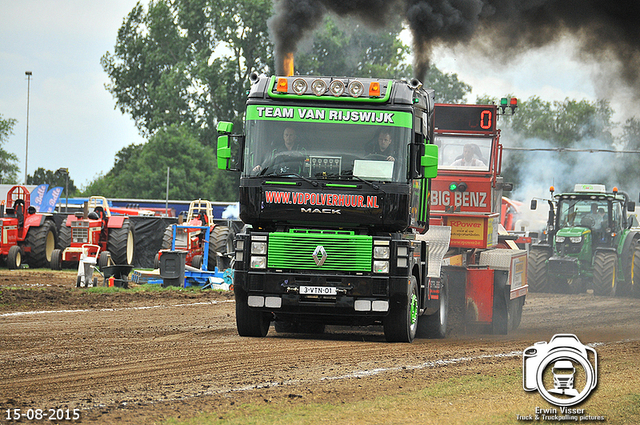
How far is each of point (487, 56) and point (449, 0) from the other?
2058 mm

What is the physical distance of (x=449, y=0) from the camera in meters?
15.6

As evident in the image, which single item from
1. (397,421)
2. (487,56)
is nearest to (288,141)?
(397,421)

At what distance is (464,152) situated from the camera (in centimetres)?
1528

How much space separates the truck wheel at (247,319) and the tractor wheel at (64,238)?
16.6 metres

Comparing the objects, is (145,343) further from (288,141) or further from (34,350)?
(288,141)

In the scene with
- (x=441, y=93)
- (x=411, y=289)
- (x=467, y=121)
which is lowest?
(x=411, y=289)

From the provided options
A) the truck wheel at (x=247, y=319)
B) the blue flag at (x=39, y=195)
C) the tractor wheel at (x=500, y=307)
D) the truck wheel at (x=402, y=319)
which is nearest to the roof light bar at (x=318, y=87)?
the truck wheel at (x=402, y=319)

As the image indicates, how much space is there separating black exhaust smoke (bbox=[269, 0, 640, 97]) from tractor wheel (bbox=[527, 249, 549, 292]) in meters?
7.29

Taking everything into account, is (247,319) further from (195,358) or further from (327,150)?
(327,150)

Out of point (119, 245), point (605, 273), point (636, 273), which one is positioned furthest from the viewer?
point (119, 245)

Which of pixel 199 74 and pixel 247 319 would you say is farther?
pixel 199 74

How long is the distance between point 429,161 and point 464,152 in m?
4.86

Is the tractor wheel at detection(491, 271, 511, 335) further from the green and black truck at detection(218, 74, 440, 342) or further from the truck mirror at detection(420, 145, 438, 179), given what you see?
the truck mirror at detection(420, 145, 438, 179)

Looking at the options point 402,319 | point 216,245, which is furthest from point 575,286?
point 402,319
